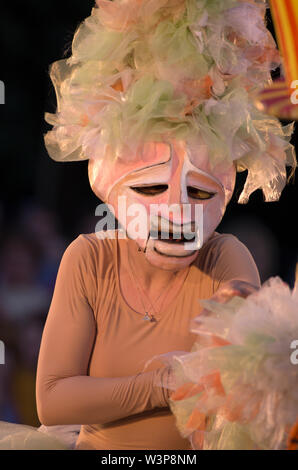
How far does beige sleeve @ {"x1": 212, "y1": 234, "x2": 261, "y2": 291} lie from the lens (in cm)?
138

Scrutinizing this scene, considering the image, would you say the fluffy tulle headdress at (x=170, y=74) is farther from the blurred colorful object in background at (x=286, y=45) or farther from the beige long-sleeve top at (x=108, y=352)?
the beige long-sleeve top at (x=108, y=352)

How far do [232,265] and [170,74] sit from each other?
0.42 metres

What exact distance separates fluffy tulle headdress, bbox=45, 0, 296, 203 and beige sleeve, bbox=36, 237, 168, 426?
26cm

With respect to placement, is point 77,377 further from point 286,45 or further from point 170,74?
point 286,45

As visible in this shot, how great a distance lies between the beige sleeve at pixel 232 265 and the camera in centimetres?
138

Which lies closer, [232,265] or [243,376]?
[243,376]

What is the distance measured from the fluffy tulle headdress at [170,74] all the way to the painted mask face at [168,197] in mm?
27

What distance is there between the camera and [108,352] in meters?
1.32

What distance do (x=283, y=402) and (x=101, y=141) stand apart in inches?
23.1

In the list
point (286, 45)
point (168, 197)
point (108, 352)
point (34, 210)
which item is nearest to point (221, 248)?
point (168, 197)

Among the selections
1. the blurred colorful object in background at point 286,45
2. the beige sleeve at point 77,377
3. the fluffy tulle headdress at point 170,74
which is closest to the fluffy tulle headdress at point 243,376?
the beige sleeve at point 77,377

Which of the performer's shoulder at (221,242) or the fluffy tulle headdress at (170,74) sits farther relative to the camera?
the performer's shoulder at (221,242)

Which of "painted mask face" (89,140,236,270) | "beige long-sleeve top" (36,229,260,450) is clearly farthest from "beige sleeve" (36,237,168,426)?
"painted mask face" (89,140,236,270)
